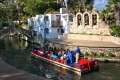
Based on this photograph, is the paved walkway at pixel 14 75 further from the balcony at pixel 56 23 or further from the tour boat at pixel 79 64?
the balcony at pixel 56 23

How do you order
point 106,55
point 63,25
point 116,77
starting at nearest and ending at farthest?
1. point 116,77
2. point 106,55
3. point 63,25

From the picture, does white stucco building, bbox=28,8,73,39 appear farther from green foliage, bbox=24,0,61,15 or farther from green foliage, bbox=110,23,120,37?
green foliage, bbox=110,23,120,37

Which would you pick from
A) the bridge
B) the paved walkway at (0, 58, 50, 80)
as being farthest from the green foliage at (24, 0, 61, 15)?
the paved walkway at (0, 58, 50, 80)

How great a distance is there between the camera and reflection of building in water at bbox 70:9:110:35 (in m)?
43.6

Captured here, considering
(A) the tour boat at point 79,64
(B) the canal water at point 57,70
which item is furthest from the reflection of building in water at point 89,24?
(A) the tour boat at point 79,64

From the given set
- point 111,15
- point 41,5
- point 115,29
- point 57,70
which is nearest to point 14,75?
point 57,70

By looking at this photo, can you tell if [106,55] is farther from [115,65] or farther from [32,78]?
[32,78]

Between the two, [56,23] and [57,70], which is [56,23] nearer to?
[56,23]

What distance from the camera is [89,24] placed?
45.9 m

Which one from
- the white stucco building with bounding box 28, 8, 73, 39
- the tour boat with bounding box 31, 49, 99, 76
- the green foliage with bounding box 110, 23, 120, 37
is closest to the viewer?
the tour boat with bounding box 31, 49, 99, 76

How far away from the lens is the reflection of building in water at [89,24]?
Result: 4359 cm

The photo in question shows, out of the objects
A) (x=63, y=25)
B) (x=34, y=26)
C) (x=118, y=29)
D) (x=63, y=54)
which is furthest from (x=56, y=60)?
(x=34, y=26)

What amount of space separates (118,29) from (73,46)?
7500mm

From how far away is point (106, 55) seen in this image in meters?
33.4
